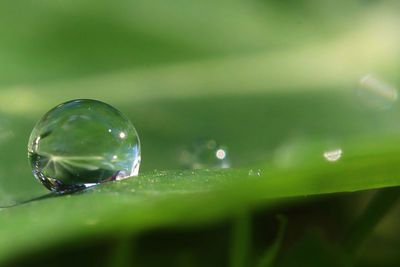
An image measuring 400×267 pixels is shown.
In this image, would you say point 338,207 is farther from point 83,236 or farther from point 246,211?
point 83,236

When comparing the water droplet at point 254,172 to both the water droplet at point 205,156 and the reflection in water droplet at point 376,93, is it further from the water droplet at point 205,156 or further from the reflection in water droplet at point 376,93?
the reflection in water droplet at point 376,93

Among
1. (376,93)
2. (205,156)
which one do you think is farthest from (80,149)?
(376,93)

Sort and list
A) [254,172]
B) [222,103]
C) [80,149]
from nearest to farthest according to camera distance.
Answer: [254,172]
[80,149]
[222,103]

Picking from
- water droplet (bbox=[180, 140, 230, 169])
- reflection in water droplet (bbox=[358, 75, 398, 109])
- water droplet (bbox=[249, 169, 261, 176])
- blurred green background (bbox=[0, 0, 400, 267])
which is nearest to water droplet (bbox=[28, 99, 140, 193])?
blurred green background (bbox=[0, 0, 400, 267])

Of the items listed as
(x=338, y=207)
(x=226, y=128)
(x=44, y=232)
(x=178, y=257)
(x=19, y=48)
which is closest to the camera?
(x=44, y=232)

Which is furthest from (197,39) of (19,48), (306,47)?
(19,48)

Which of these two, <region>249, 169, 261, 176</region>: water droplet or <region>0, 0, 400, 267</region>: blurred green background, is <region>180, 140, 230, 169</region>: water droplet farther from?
<region>249, 169, 261, 176</region>: water droplet

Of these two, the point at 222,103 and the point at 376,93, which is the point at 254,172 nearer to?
the point at 222,103

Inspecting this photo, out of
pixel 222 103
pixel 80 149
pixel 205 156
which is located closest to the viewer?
pixel 80 149
